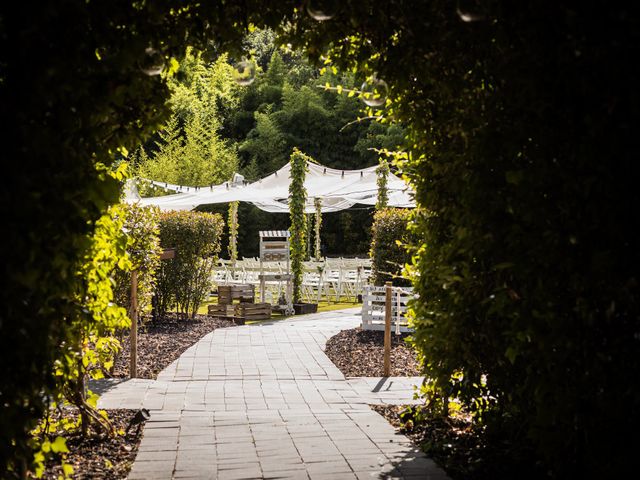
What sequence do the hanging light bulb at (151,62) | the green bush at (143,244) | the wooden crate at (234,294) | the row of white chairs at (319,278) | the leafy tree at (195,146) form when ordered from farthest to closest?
the leafy tree at (195,146), the row of white chairs at (319,278), the wooden crate at (234,294), the green bush at (143,244), the hanging light bulb at (151,62)

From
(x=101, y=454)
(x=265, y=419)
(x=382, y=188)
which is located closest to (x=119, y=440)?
(x=101, y=454)

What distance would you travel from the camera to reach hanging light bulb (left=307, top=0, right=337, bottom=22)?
11.9ft

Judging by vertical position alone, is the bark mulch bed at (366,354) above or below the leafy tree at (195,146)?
below

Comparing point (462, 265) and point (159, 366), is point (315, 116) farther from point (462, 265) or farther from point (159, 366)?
point (462, 265)

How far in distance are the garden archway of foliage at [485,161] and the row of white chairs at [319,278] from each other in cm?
1148

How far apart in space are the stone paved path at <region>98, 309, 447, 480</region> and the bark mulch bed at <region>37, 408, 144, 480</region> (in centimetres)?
10

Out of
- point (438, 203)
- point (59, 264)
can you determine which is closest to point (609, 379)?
point (438, 203)

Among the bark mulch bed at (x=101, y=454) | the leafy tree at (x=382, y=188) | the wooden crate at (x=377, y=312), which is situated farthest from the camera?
the leafy tree at (x=382, y=188)

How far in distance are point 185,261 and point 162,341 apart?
2185 millimetres

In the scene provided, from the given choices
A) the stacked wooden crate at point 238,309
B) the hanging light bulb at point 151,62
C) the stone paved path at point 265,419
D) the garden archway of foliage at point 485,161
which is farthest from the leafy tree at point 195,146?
the hanging light bulb at point 151,62

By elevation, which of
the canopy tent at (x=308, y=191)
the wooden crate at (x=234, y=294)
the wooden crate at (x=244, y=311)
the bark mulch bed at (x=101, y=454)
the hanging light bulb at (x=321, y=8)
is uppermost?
the canopy tent at (x=308, y=191)

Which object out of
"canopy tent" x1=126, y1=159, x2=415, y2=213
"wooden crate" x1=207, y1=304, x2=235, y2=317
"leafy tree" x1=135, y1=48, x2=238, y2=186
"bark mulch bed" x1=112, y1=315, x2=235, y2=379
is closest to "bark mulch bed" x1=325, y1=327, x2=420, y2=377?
"bark mulch bed" x1=112, y1=315, x2=235, y2=379

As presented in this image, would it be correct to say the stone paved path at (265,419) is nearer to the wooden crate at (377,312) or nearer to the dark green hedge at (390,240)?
the wooden crate at (377,312)

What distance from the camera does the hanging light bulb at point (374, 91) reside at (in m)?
4.52
